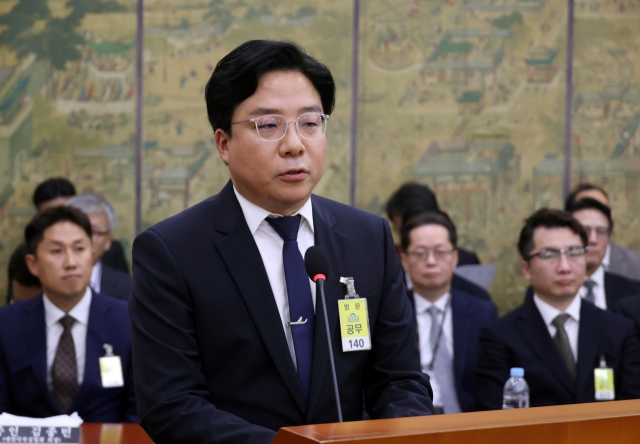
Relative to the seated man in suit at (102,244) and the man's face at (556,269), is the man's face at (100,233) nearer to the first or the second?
the seated man in suit at (102,244)

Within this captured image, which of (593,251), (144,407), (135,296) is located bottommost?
(144,407)

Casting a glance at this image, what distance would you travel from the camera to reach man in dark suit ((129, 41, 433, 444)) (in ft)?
6.27

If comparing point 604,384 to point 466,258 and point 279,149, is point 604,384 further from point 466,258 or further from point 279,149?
point 279,149

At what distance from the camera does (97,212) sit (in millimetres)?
Result: 5477

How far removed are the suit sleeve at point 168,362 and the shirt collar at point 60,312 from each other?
2.03 meters

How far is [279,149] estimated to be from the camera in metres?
1.95

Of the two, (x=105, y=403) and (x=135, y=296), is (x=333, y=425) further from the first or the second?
(x=105, y=403)

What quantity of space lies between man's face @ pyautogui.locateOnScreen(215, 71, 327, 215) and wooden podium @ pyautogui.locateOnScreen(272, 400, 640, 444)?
2.29ft

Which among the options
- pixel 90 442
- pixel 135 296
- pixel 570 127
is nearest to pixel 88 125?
pixel 570 127

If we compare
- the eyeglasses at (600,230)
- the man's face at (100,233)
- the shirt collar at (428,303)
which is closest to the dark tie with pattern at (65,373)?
the man's face at (100,233)

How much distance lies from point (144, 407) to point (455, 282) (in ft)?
11.3

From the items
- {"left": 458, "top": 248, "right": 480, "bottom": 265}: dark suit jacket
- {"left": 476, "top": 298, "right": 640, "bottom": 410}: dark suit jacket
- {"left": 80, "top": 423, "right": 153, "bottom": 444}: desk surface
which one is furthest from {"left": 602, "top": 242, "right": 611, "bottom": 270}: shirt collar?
{"left": 80, "top": 423, "right": 153, "bottom": 444}: desk surface

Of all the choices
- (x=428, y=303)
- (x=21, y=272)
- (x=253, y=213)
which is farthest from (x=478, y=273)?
(x=253, y=213)

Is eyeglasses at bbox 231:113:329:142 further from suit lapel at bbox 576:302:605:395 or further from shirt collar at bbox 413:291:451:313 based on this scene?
shirt collar at bbox 413:291:451:313
